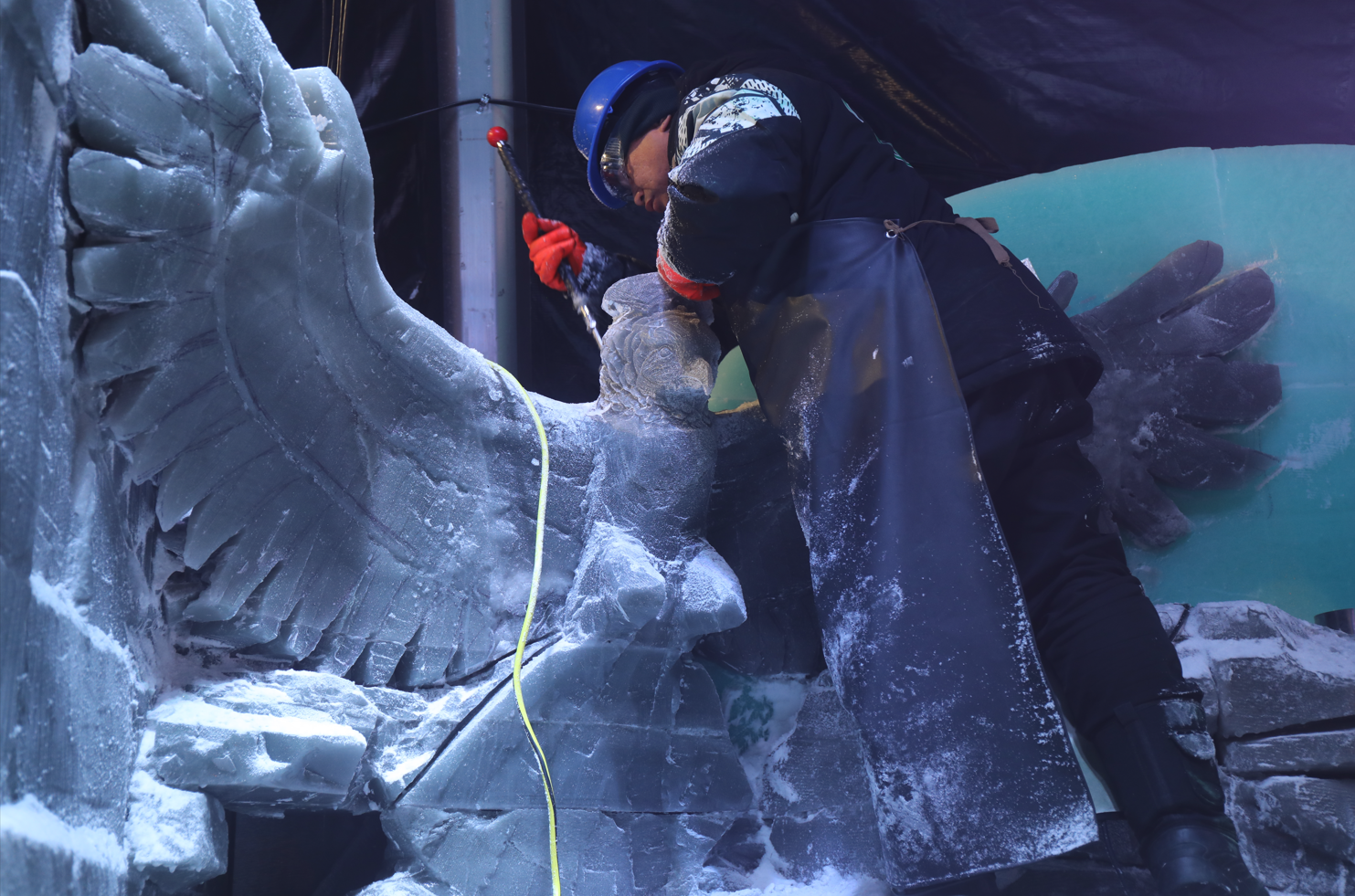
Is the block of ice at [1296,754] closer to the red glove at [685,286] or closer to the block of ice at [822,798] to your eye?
the block of ice at [822,798]

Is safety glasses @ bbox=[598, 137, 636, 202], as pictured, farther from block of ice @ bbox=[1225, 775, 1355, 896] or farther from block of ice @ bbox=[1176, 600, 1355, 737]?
block of ice @ bbox=[1225, 775, 1355, 896]

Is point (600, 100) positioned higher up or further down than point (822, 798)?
higher up

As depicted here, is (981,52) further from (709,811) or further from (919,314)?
(709,811)

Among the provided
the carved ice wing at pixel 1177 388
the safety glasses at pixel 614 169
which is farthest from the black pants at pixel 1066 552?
the safety glasses at pixel 614 169

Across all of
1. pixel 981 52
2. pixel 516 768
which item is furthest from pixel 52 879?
pixel 981 52

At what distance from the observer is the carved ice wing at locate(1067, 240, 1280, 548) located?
1.86 m

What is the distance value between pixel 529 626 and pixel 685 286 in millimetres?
577

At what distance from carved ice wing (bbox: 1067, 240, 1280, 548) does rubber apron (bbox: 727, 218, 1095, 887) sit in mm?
785

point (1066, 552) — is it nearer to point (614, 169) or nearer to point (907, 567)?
point (907, 567)

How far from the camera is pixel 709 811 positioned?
1384 mm

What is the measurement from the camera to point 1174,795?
1.17 m

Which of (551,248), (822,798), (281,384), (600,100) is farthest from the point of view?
(551,248)

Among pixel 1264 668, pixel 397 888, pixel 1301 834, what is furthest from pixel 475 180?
A: pixel 1301 834

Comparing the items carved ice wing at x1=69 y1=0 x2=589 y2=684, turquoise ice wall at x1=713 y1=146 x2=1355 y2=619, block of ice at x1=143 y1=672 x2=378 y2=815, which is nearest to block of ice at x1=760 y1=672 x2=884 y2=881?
carved ice wing at x1=69 y1=0 x2=589 y2=684
